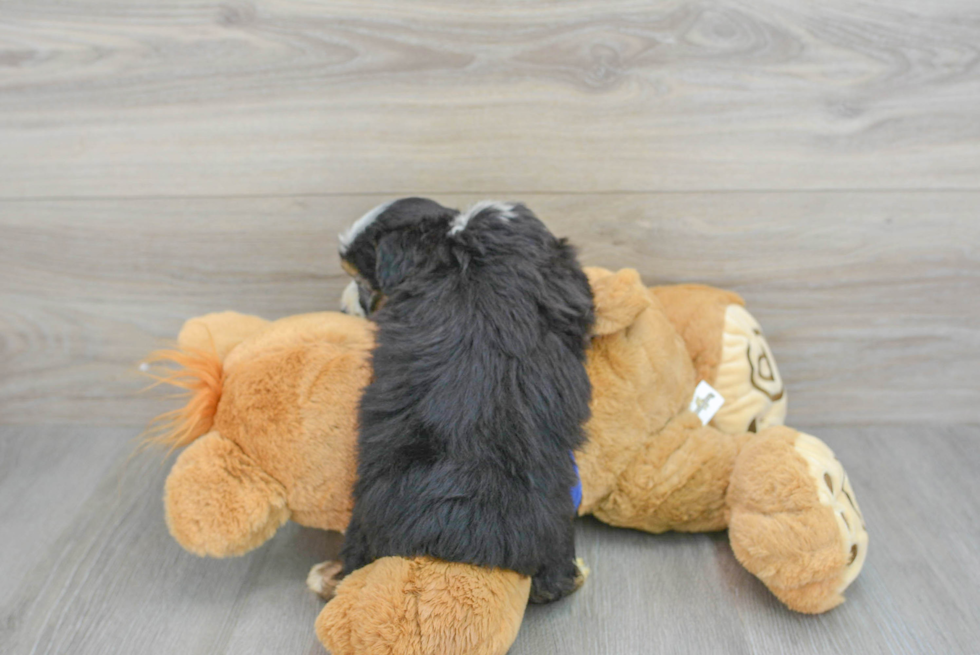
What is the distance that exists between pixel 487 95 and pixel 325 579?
0.59 metres

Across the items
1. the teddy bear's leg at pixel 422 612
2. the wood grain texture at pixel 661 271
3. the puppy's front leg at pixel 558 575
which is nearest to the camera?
the teddy bear's leg at pixel 422 612

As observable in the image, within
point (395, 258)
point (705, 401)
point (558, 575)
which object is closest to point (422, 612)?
point (558, 575)

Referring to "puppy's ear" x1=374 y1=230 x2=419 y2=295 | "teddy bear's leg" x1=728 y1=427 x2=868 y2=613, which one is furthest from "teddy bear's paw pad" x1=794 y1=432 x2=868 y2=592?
"puppy's ear" x1=374 y1=230 x2=419 y2=295

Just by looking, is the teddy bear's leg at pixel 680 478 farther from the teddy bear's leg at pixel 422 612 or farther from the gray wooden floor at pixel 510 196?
the teddy bear's leg at pixel 422 612

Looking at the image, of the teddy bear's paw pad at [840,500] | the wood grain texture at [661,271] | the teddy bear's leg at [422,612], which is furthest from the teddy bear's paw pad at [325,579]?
the teddy bear's paw pad at [840,500]

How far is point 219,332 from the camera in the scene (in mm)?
827

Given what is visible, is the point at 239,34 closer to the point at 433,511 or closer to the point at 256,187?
the point at 256,187

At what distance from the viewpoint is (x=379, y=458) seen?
2.10ft

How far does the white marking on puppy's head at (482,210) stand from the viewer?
2.22ft

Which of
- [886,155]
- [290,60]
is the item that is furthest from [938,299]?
[290,60]

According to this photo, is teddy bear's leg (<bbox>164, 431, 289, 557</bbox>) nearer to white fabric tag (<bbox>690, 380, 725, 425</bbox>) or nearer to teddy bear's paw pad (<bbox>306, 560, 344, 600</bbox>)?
teddy bear's paw pad (<bbox>306, 560, 344, 600</bbox>)

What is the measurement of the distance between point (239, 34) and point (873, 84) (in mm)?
774

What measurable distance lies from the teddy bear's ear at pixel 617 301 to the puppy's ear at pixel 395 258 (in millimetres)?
186

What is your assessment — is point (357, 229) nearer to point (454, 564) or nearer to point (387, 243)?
point (387, 243)
